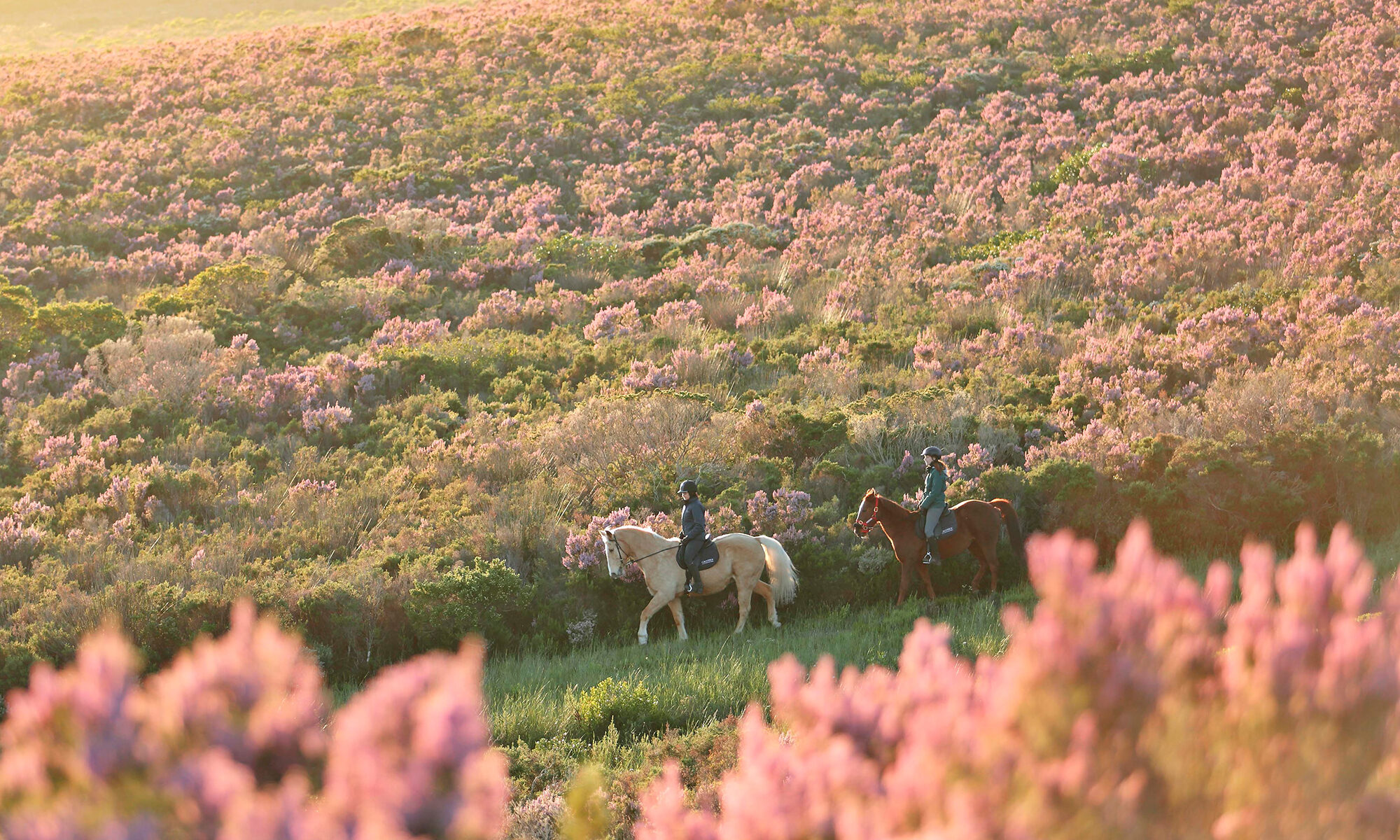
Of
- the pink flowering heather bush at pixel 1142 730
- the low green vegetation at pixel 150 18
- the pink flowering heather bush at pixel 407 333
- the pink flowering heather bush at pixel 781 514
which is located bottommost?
the pink flowering heather bush at pixel 781 514

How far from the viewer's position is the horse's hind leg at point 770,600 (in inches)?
474

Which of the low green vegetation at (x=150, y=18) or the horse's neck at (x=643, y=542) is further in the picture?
the low green vegetation at (x=150, y=18)

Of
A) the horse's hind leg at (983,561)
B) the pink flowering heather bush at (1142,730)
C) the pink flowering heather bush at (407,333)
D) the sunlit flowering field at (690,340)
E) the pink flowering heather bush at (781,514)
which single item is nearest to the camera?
the pink flowering heather bush at (1142,730)

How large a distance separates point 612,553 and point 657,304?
11.6 metres

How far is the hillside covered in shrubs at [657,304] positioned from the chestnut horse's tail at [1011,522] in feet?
2.79

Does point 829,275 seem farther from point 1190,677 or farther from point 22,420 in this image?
point 1190,677

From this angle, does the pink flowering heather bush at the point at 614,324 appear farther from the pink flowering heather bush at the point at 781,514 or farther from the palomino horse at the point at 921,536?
the palomino horse at the point at 921,536

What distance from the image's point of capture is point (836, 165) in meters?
30.8

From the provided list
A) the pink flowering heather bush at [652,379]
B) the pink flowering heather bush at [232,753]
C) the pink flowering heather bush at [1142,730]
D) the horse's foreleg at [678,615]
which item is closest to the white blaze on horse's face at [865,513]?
the horse's foreleg at [678,615]

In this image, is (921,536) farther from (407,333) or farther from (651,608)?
(407,333)

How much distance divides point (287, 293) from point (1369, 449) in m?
20.8

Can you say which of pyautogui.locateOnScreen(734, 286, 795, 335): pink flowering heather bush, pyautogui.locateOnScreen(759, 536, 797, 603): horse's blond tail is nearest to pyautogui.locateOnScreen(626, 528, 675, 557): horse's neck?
pyautogui.locateOnScreen(759, 536, 797, 603): horse's blond tail

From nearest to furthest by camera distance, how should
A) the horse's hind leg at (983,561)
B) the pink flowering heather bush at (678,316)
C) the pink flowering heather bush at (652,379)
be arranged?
the horse's hind leg at (983,561) → the pink flowering heather bush at (652,379) → the pink flowering heather bush at (678,316)

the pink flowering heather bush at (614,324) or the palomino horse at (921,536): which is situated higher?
the pink flowering heather bush at (614,324)
